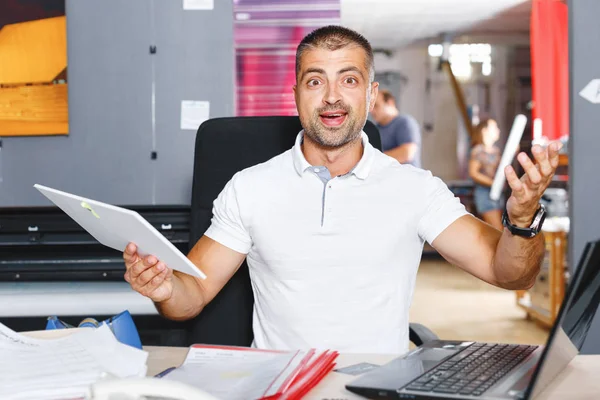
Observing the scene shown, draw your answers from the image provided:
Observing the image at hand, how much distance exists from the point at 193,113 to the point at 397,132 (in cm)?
248

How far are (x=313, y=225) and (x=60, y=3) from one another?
186 cm

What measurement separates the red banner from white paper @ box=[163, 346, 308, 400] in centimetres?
402

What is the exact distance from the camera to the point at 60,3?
285 cm

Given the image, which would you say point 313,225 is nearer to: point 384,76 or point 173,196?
point 173,196

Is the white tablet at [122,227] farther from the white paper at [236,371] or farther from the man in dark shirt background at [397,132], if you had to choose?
the man in dark shirt background at [397,132]

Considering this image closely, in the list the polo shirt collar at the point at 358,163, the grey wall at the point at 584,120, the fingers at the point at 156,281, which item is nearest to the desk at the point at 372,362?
the fingers at the point at 156,281

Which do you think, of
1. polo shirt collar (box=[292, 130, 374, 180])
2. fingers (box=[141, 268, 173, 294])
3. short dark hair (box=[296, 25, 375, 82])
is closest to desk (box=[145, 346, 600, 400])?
fingers (box=[141, 268, 173, 294])

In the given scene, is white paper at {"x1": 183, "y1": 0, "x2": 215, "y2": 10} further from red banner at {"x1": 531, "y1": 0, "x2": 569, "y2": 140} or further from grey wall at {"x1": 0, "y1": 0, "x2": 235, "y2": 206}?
red banner at {"x1": 531, "y1": 0, "x2": 569, "y2": 140}

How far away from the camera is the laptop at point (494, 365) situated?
2.69 feet

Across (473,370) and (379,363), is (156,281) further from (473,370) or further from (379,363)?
(473,370)

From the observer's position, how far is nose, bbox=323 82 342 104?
1.60m

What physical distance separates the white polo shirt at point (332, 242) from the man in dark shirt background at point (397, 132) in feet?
10.9

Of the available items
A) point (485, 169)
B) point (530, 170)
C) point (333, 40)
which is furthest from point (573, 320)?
point (485, 169)

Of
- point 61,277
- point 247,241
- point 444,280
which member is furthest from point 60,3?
point 444,280
